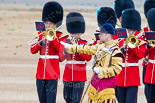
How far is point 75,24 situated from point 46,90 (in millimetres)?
1049

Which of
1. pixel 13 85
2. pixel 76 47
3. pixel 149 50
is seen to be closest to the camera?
pixel 76 47

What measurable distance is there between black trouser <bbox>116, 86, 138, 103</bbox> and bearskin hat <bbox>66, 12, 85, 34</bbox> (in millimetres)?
981

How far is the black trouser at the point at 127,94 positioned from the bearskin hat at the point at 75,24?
98 cm

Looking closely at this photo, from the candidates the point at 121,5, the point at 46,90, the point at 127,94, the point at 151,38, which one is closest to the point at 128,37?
the point at 151,38

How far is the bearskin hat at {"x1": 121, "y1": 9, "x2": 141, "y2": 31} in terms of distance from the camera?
8047 mm

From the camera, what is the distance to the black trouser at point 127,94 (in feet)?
25.2

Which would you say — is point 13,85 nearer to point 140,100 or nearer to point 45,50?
point 140,100

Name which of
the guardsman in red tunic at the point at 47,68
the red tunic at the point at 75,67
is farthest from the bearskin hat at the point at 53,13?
the red tunic at the point at 75,67

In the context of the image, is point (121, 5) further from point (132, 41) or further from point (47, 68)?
point (47, 68)

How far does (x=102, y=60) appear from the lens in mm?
6758

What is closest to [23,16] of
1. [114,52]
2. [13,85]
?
[13,85]

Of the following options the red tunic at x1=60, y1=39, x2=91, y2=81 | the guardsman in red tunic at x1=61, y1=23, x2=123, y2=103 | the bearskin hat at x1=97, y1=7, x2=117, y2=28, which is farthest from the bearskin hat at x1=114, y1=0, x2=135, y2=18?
the guardsman in red tunic at x1=61, y1=23, x2=123, y2=103

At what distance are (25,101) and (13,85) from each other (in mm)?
1463

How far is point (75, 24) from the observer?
26.1 feet
